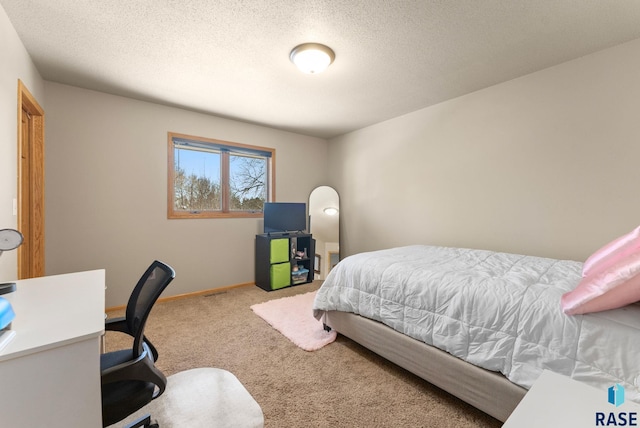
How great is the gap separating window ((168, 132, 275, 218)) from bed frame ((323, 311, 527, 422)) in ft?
8.43

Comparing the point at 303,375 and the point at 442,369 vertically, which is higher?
the point at 442,369

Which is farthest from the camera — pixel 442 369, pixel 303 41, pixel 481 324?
pixel 303 41

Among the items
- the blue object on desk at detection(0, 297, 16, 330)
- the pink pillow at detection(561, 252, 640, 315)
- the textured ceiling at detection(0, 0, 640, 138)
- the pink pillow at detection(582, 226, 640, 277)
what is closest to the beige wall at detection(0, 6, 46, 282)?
the textured ceiling at detection(0, 0, 640, 138)

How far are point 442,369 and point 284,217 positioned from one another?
117 inches

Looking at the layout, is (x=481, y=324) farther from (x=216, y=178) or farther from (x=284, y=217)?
(x=216, y=178)

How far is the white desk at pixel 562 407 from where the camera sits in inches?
23.5

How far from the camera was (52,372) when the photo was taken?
35.3 inches

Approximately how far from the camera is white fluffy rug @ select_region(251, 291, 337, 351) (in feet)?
7.90

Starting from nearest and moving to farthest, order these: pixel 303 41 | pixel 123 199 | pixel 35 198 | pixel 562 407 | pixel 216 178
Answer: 1. pixel 562 407
2. pixel 303 41
3. pixel 35 198
4. pixel 123 199
5. pixel 216 178

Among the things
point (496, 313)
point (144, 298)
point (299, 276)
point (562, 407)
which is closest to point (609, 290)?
point (496, 313)

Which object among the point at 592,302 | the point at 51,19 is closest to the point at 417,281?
the point at 592,302

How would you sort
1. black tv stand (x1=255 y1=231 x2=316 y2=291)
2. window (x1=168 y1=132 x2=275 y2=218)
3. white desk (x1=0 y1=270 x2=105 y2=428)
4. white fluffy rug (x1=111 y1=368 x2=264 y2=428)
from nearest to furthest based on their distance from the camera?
1. white desk (x1=0 y1=270 x2=105 y2=428)
2. white fluffy rug (x1=111 y1=368 x2=264 y2=428)
3. window (x1=168 y1=132 x2=275 y2=218)
4. black tv stand (x1=255 y1=231 x2=316 y2=291)

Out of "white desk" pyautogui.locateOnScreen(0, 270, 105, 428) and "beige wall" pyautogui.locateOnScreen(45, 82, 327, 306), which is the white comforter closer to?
"white desk" pyautogui.locateOnScreen(0, 270, 105, 428)

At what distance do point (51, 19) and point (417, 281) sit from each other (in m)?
3.13
